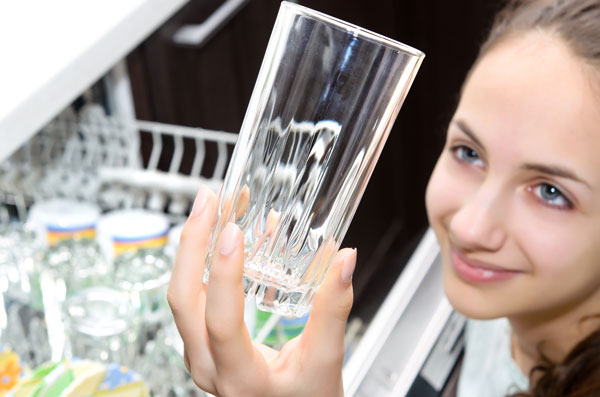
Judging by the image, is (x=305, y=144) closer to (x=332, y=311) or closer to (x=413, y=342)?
(x=332, y=311)

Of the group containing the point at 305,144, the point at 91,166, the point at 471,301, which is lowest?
the point at 91,166

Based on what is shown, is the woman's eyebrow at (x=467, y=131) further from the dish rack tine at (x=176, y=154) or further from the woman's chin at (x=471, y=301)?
the dish rack tine at (x=176, y=154)

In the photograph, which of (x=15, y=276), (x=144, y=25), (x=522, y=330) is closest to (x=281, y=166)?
(x=144, y=25)

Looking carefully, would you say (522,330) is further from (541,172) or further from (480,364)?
(541,172)

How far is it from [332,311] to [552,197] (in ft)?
1.03

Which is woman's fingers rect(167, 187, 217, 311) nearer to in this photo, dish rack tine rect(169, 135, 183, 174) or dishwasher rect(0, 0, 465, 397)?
dishwasher rect(0, 0, 465, 397)

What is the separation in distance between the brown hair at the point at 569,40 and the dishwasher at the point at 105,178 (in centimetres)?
12

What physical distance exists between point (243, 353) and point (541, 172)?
1.16 ft

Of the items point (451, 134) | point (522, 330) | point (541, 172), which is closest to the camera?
point (541, 172)

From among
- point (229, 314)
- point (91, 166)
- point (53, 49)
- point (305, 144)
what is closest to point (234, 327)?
point (229, 314)

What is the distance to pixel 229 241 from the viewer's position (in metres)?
0.42

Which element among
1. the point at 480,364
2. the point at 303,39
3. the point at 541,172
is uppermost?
the point at 303,39

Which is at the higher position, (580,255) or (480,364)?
(580,255)

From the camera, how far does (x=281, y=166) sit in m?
0.44
